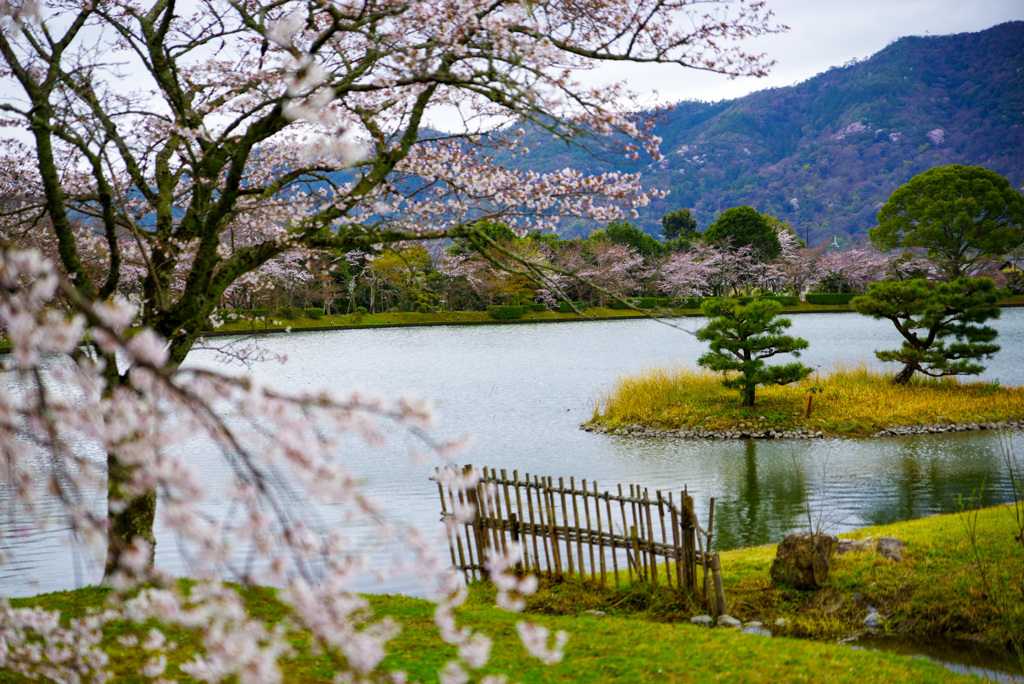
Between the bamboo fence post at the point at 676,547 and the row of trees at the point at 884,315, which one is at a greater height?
the row of trees at the point at 884,315

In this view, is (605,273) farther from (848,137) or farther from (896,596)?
(848,137)

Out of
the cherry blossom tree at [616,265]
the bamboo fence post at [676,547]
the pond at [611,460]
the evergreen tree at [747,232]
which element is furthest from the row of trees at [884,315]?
the evergreen tree at [747,232]

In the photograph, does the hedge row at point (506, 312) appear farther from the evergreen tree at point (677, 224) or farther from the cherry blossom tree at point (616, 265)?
the evergreen tree at point (677, 224)

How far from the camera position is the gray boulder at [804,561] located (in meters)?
5.61

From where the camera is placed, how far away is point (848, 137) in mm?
101750

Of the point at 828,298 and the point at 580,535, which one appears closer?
the point at 580,535

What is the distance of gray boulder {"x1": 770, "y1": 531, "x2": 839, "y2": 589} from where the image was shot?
5605mm

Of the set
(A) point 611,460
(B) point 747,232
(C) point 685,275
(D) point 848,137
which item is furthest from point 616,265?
(D) point 848,137

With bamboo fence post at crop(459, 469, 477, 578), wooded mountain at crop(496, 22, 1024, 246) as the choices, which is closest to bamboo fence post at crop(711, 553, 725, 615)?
bamboo fence post at crop(459, 469, 477, 578)

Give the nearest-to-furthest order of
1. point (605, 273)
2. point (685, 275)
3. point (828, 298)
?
point (605, 273)
point (828, 298)
point (685, 275)

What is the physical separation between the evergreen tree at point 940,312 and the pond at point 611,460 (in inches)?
101

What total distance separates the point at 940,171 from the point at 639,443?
45.7 metres

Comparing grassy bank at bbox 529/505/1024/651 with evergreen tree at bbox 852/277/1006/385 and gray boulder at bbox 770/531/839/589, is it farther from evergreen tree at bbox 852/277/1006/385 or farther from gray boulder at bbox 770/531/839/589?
evergreen tree at bbox 852/277/1006/385

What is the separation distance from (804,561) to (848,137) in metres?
111
